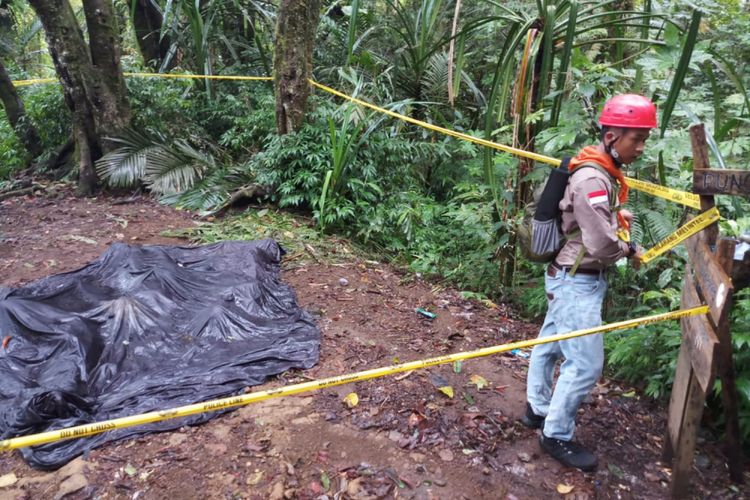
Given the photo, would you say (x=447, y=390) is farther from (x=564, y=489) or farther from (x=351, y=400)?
(x=564, y=489)

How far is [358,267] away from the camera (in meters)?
4.72

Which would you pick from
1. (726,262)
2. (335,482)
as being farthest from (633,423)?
(335,482)

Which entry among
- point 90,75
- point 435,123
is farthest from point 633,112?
point 90,75

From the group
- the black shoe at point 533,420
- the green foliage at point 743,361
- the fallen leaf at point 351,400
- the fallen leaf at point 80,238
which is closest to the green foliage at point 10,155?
the fallen leaf at point 80,238

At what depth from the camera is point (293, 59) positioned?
5.68 meters

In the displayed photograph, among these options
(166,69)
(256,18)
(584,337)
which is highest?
(256,18)

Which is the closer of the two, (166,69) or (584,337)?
(584,337)

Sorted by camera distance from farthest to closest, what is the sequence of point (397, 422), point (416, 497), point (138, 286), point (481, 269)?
point (481, 269), point (138, 286), point (397, 422), point (416, 497)

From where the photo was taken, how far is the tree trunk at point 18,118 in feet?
24.0

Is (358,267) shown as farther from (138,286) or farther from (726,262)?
(726,262)

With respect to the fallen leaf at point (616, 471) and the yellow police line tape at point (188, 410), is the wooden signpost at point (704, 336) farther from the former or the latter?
the fallen leaf at point (616, 471)

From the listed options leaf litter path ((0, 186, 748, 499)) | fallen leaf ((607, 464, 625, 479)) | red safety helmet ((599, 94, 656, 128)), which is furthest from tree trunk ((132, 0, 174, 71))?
fallen leaf ((607, 464, 625, 479))

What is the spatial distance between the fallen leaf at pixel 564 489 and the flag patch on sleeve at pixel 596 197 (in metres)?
1.30

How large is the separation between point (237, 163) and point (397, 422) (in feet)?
16.4
